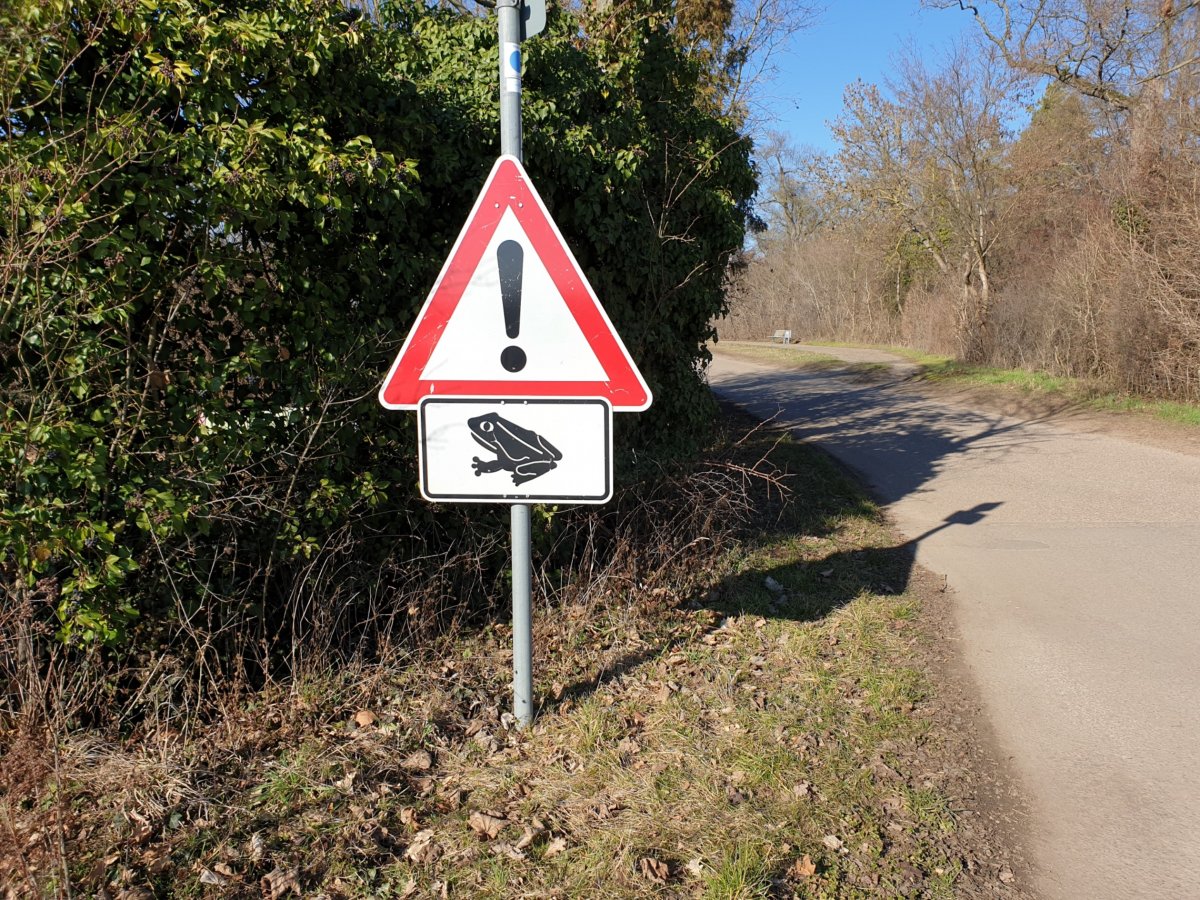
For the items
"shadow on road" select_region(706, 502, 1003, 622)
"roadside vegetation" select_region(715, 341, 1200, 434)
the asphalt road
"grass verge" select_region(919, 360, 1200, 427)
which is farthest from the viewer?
"roadside vegetation" select_region(715, 341, 1200, 434)

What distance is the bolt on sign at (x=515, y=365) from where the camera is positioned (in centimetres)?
300

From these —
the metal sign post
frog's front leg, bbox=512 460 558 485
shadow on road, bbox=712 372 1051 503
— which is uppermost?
the metal sign post

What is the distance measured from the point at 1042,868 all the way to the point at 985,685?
61.0 inches

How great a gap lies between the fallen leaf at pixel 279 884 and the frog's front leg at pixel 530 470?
1432mm

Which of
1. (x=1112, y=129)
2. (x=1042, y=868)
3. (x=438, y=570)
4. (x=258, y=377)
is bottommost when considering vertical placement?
(x=1042, y=868)

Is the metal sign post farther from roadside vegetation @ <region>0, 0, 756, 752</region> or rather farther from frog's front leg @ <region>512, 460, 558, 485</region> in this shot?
roadside vegetation @ <region>0, 0, 756, 752</region>

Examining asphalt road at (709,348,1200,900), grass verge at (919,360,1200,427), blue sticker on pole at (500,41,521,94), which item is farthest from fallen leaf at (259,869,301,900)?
grass verge at (919,360,1200,427)

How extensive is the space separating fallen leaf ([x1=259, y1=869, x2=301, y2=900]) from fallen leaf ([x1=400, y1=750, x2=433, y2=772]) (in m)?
0.69

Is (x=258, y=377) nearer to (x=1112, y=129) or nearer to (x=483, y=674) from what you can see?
(x=483, y=674)

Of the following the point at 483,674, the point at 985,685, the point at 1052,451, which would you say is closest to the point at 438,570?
the point at 483,674

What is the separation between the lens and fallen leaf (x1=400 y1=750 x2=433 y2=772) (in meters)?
3.29

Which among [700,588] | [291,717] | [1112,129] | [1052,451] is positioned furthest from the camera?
[1112,129]

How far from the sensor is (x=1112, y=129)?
19141mm

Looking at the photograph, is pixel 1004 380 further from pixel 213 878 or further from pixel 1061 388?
pixel 213 878
